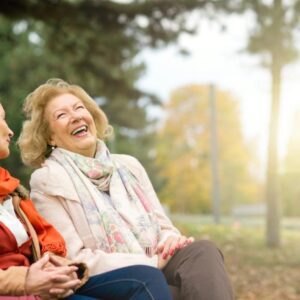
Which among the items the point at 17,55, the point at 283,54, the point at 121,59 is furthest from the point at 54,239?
the point at 17,55

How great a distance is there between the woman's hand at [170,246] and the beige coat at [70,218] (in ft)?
0.10

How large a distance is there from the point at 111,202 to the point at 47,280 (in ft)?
1.94

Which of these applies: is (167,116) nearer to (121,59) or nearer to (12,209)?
(121,59)

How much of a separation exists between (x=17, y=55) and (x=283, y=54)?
7.71 metres

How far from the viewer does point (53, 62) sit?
39.9ft

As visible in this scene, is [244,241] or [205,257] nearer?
[205,257]

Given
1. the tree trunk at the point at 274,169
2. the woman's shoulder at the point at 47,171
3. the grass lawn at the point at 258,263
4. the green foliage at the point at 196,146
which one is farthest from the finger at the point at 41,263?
the green foliage at the point at 196,146

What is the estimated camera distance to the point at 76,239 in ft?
7.00

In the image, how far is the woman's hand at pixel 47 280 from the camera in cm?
177

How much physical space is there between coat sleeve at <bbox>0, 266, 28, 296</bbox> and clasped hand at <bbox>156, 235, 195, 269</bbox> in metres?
0.67

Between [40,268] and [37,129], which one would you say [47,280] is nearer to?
[40,268]

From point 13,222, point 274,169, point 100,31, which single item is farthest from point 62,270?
point 274,169

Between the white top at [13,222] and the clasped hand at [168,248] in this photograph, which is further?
the clasped hand at [168,248]

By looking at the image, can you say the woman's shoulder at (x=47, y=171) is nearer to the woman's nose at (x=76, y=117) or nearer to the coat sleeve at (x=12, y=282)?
the woman's nose at (x=76, y=117)
